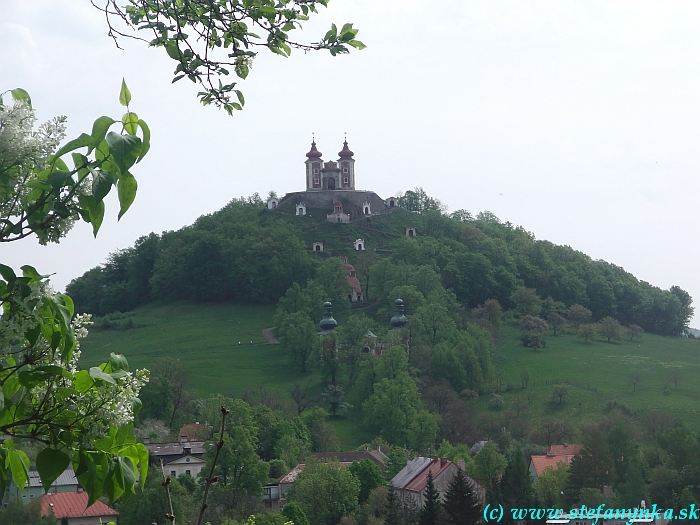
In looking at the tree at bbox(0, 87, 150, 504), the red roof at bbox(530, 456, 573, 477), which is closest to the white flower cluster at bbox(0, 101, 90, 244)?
the tree at bbox(0, 87, 150, 504)

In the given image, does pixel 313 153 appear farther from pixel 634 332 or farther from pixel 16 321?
pixel 16 321

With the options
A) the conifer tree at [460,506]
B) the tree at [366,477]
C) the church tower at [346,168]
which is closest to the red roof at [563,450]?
the tree at [366,477]

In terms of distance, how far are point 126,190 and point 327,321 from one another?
92224 mm

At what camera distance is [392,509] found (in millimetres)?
47156

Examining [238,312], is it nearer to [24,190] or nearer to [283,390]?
[283,390]

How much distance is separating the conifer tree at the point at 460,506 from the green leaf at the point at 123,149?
144 feet

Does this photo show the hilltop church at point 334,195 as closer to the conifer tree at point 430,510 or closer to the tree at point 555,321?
the tree at point 555,321

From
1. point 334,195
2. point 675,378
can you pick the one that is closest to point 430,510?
point 675,378

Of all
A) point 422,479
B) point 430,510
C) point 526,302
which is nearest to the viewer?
point 430,510

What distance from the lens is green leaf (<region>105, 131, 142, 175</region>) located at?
3.35 metres

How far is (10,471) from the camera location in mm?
3773

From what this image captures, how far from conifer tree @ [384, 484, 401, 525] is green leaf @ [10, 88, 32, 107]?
44.7 metres

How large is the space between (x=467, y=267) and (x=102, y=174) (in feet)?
367

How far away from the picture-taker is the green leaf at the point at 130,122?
11.5 feet
